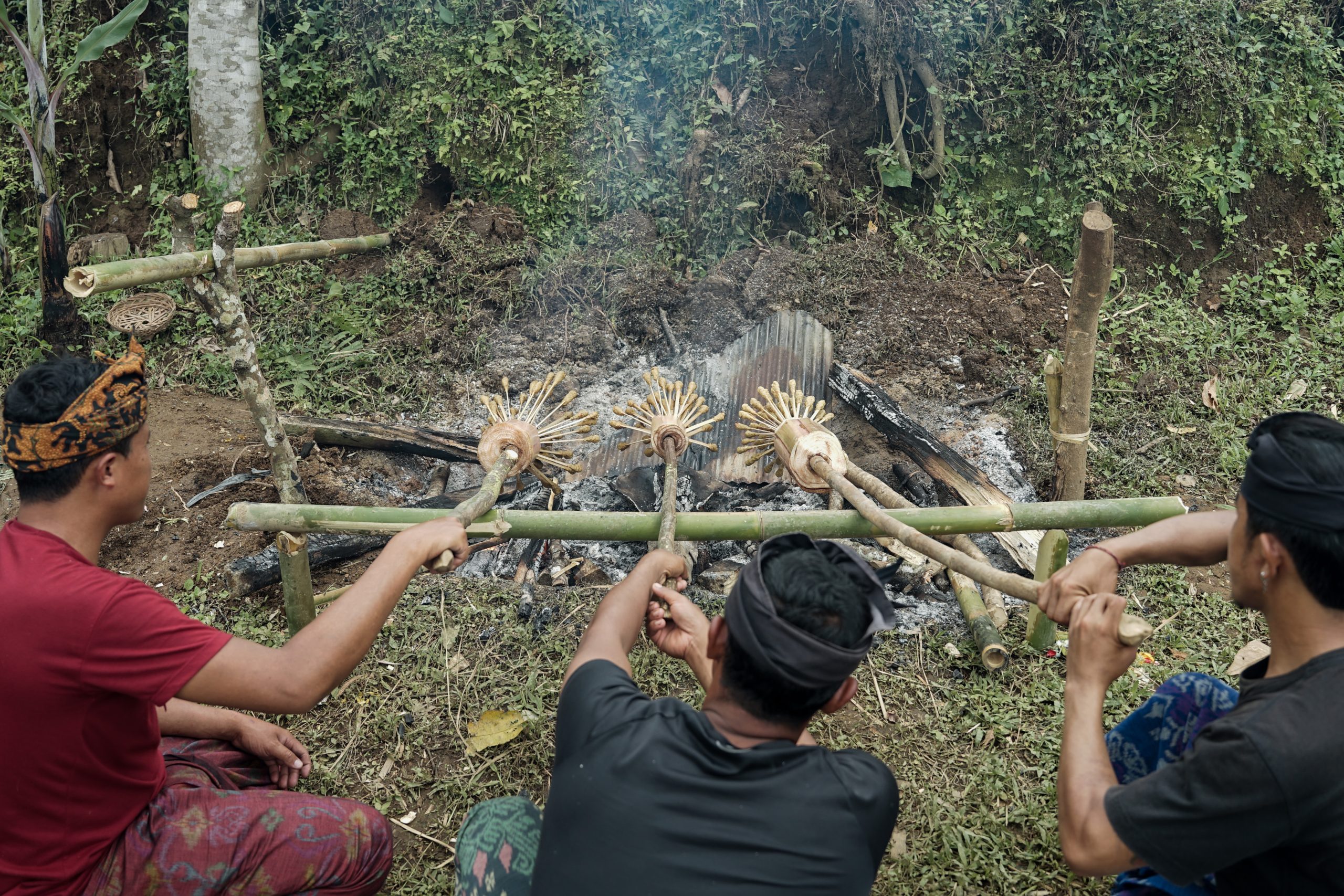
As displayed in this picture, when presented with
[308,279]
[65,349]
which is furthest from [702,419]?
[65,349]

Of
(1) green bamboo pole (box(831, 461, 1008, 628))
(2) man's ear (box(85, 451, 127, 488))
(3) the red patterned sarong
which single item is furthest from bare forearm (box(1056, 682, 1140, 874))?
(2) man's ear (box(85, 451, 127, 488))

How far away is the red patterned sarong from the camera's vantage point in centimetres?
232

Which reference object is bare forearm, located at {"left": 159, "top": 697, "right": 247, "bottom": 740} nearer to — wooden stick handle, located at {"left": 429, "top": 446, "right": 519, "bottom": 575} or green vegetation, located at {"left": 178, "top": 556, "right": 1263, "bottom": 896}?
green vegetation, located at {"left": 178, "top": 556, "right": 1263, "bottom": 896}

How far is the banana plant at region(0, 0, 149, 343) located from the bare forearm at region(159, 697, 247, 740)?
4.26 metres

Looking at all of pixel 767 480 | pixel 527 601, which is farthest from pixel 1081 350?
pixel 527 601

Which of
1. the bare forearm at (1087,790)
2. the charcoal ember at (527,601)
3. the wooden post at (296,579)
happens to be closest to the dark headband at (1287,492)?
the bare forearm at (1087,790)

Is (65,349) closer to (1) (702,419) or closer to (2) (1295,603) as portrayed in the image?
(1) (702,419)

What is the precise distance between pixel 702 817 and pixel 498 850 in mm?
829

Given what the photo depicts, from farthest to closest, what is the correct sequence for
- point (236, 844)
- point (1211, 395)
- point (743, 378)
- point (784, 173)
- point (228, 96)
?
1. point (228, 96)
2. point (784, 173)
3. point (743, 378)
4. point (1211, 395)
5. point (236, 844)

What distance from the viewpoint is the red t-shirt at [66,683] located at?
204 centimetres

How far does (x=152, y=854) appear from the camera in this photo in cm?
233

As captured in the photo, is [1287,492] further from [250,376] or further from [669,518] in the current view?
[250,376]

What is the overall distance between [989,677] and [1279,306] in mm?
4209

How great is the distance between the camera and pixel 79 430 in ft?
7.27
